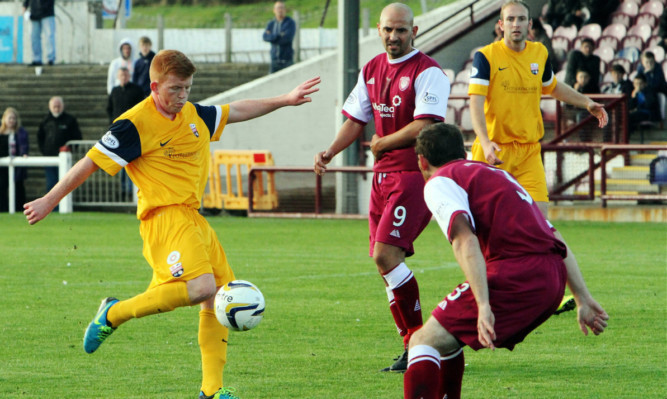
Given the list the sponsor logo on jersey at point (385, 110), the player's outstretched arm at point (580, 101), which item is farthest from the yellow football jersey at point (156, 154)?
the player's outstretched arm at point (580, 101)

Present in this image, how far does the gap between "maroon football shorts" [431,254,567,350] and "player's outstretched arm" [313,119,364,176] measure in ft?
8.74

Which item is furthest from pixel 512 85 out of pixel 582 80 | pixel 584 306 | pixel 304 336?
pixel 582 80

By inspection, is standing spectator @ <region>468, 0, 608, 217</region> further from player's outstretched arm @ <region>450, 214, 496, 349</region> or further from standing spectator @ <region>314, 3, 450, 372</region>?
player's outstretched arm @ <region>450, 214, 496, 349</region>

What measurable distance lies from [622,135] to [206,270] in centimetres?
1444

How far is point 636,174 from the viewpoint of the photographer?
714 inches

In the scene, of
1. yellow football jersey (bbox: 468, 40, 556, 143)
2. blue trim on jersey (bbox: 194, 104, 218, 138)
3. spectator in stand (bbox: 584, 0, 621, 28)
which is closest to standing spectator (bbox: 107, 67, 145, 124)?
spectator in stand (bbox: 584, 0, 621, 28)

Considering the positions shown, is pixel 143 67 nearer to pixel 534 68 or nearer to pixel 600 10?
pixel 600 10

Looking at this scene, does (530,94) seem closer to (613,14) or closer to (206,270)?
(206,270)

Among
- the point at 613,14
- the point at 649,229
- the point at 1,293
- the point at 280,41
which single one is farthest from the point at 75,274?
the point at 613,14

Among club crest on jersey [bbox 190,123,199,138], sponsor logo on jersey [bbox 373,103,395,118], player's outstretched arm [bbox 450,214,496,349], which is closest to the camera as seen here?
player's outstretched arm [bbox 450,214,496,349]

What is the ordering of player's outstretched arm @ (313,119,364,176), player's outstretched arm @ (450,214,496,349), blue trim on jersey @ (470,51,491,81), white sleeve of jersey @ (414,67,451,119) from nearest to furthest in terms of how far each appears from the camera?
player's outstretched arm @ (450,214,496,349)
white sleeve of jersey @ (414,67,451,119)
player's outstretched arm @ (313,119,364,176)
blue trim on jersey @ (470,51,491,81)

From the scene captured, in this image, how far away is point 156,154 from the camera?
6.23m

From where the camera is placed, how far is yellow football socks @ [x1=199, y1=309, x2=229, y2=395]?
6.04 m

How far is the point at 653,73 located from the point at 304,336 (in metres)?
13.7
